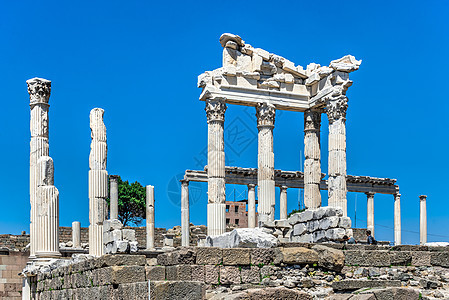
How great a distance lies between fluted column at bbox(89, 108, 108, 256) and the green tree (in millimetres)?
50030

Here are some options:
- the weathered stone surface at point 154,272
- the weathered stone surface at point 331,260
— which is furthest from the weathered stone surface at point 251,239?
the weathered stone surface at point 154,272

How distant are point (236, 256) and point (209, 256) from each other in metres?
0.57

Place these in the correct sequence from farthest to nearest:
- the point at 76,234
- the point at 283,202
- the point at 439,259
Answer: the point at 283,202 < the point at 76,234 < the point at 439,259

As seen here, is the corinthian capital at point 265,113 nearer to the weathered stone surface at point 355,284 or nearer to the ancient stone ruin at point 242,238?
the ancient stone ruin at point 242,238

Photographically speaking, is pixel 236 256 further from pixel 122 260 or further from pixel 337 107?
pixel 337 107

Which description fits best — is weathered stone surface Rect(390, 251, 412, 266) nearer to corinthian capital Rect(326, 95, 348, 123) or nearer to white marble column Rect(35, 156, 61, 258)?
white marble column Rect(35, 156, 61, 258)

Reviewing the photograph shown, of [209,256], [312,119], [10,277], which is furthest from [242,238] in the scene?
[312,119]

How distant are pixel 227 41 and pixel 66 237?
66.4 feet

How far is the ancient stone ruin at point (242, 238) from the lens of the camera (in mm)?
13594

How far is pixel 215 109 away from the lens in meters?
30.5

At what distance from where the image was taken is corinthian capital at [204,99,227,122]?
99.9 ft

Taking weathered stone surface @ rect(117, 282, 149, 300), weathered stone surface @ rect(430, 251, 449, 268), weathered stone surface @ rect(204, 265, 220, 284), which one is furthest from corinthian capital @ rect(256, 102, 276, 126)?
weathered stone surface @ rect(117, 282, 149, 300)

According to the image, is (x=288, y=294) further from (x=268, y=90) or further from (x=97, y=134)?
(x=268, y=90)

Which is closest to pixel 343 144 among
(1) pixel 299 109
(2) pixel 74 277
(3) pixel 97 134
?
(1) pixel 299 109
